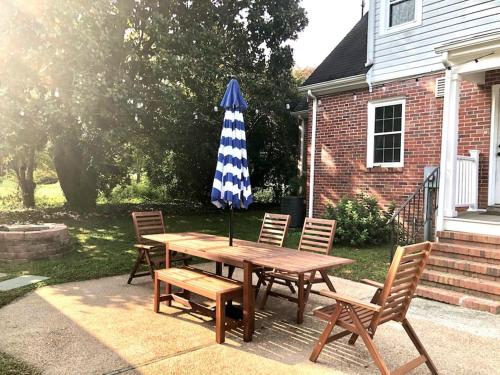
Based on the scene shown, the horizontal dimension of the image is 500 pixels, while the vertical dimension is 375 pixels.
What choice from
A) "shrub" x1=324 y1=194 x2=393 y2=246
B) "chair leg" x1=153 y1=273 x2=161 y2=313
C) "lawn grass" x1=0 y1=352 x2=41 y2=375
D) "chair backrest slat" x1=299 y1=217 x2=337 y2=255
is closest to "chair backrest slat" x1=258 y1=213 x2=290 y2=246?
"chair backrest slat" x1=299 y1=217 x2=337 y2=255

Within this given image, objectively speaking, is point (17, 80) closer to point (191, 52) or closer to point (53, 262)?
point (191, 52)

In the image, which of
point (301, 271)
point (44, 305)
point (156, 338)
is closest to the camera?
point (301, 271)

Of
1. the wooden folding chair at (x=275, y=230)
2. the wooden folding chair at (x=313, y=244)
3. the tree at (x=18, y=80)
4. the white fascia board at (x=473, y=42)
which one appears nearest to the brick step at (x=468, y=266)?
the wooden folding chair at (x=313, y=244)

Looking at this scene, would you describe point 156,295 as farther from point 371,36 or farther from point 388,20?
point 388,20

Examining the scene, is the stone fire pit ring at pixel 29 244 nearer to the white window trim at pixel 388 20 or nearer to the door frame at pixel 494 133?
the door frame at pixel 494 133

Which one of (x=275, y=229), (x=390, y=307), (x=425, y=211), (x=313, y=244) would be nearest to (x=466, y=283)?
(x=425, y=211)

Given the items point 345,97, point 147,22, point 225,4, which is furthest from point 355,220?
point 225,4

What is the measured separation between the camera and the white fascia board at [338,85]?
10148 millimetres

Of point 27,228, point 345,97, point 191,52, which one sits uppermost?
point 191,52

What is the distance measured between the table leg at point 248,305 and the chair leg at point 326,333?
699 mm

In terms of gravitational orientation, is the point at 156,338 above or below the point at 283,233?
below

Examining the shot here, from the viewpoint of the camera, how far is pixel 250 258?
172 inches

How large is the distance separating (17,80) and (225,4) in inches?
260

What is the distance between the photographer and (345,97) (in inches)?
421
